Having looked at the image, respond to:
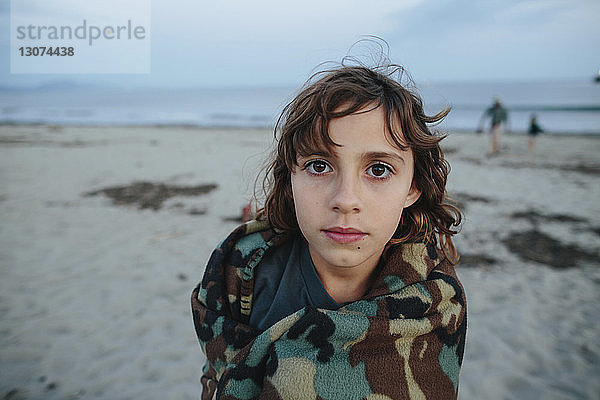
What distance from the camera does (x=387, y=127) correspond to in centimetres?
122

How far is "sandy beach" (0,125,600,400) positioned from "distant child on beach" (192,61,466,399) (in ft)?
1.83

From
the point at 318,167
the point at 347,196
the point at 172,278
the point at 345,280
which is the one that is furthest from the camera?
the point at 172,278

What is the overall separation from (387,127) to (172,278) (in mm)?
3819

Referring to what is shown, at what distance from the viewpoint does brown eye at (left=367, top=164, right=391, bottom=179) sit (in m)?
1.24

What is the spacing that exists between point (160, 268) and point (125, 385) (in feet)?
6.30

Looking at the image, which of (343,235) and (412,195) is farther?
(412,195)

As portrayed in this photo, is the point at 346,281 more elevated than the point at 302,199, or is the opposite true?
the point at 302,199

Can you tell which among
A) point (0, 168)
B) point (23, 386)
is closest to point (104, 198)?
point (0, 168)

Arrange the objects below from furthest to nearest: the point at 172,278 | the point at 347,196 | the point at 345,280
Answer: the point at 172,278, the point at 345,280, the point at 347,196

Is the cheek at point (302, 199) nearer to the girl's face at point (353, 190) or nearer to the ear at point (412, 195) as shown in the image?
the girl's face at point (353, 190)

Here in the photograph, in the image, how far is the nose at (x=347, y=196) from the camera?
3.78 feet

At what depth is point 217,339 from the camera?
1366 mm

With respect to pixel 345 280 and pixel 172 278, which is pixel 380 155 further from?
pixel 172 278

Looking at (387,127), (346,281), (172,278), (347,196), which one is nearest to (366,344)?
(346,281)
